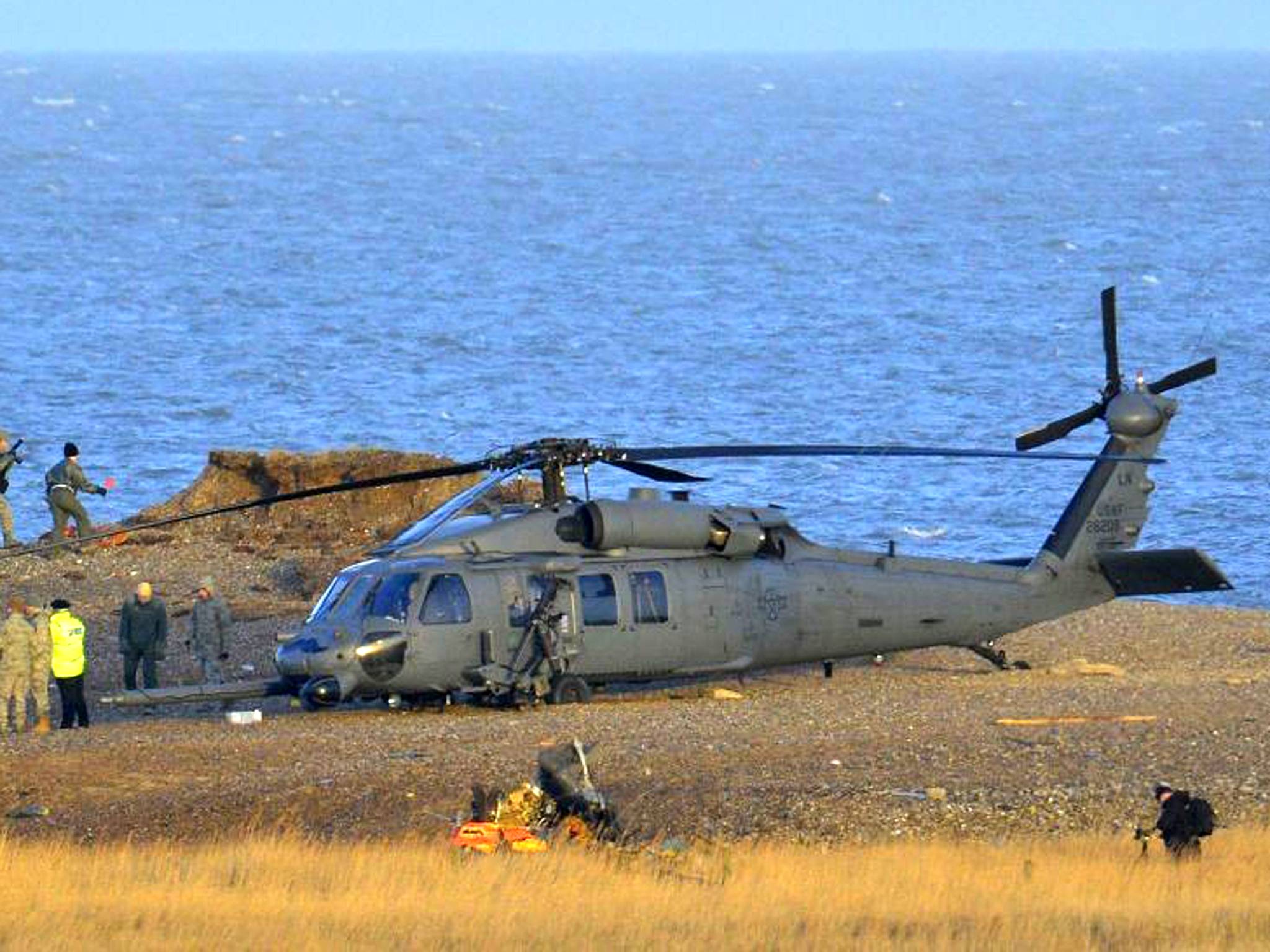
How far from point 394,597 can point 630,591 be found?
8.16ft

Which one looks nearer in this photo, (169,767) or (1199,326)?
(169,767)

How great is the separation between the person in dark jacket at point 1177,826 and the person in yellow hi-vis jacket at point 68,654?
11.9m

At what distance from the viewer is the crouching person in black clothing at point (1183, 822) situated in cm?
1988

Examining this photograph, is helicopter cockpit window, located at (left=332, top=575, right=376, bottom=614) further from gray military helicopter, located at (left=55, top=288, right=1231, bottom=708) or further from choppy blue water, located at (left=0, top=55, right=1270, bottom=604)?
choppy blue water, located at (left=0, top=55, right=1270, bottom=604)

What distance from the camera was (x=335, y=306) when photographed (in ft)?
307

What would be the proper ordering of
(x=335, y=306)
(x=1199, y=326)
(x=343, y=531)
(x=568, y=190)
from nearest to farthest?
1. (x=343, y=531)
2. (x=1199, y=326)
3. (x=335, y=306)
4. (x=568, y=190)

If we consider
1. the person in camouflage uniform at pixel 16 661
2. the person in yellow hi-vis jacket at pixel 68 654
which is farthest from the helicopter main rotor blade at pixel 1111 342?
the person in camouflage uniform at pixel 16 661

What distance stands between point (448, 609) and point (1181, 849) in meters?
9.08

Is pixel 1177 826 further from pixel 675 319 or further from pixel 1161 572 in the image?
pixel 675 319

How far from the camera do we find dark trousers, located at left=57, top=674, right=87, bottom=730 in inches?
1080

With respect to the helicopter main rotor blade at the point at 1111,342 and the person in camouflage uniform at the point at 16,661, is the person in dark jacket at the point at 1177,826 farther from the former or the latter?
the person in camouflage uniform at the point at 16,661

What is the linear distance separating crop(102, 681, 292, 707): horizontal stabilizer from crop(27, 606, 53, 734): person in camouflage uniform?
1316mm

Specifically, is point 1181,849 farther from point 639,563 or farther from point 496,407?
point 496,407

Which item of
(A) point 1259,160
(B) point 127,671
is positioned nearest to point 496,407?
(B) point 127,671
